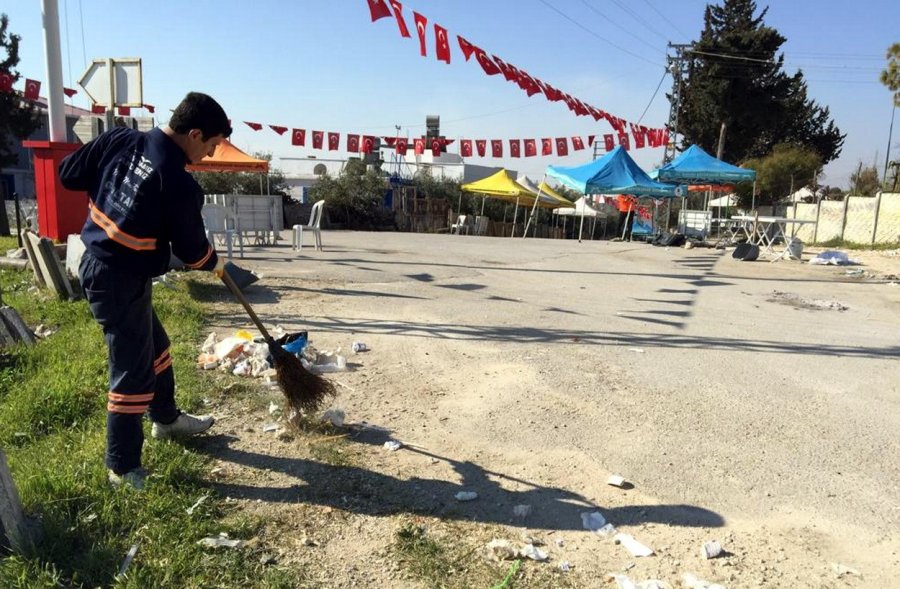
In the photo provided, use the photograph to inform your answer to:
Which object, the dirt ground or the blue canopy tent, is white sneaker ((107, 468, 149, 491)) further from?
the blue canopy tent

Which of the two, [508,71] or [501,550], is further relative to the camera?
[508,71]

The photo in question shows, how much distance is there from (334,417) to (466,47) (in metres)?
8.51

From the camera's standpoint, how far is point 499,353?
527cm

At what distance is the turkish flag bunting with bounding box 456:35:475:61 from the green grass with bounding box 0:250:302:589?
7826 mm

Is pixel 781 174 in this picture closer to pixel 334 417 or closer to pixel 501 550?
pixel 334 417

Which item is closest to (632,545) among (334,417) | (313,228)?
(334,417)

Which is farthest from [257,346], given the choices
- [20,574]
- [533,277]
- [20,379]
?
[533,277]

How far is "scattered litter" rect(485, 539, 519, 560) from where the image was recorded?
7.91 ft

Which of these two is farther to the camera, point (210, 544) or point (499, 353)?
point (499, 353)

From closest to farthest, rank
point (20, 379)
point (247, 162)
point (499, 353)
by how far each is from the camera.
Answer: point (20, 379) < point (499, 353) < point (247, 162)

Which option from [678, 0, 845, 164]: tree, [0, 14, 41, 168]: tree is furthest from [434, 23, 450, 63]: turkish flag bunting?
[678, 0, 845, 164]: tree

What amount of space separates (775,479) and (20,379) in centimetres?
464

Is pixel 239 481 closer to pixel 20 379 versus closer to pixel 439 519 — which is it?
pixel 439 519

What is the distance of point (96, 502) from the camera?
2.57 m
